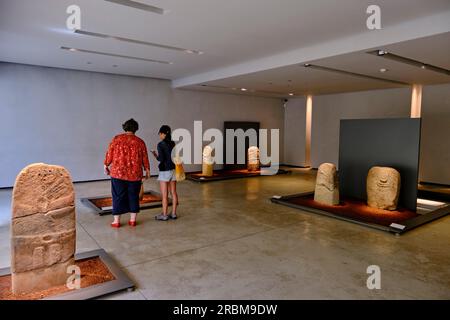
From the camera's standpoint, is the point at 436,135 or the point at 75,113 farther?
the point at 436,135

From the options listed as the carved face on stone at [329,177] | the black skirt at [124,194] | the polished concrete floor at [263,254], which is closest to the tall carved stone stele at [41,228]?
the polished concrete floor at [263,254]

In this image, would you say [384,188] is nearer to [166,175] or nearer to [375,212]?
[375,212]

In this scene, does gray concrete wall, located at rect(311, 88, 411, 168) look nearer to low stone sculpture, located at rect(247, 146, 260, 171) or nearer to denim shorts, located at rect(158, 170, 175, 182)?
low stone sculpture, located at rect(247, 146, 260, 171)

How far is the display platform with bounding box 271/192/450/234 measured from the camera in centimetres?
480

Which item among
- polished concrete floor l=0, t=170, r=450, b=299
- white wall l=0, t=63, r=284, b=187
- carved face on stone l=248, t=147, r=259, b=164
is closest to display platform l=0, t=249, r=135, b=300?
polished concrete floor l=0, t=170, r=450, b=299

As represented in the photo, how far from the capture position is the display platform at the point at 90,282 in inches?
105

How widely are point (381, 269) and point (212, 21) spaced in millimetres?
3790

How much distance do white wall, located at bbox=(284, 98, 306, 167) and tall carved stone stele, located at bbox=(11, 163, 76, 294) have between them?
412 inches

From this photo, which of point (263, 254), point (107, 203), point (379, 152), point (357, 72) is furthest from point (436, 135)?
point (107, 203)

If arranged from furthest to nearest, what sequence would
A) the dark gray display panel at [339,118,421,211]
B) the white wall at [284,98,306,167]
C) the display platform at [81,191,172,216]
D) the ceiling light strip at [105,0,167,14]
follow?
the white wall at [284,98,306,167] < the dark gray display panel at [339,118,421,211] < the display platform at [81,191,172,216] < the ceiling light strip at [105,0,167,14]

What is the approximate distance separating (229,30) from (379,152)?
12.4 feet

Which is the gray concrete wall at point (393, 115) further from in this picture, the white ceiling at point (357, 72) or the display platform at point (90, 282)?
the display platform at point (90, 282)

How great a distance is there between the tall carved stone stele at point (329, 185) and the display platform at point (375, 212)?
142 millimetres

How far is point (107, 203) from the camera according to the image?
6191mm
